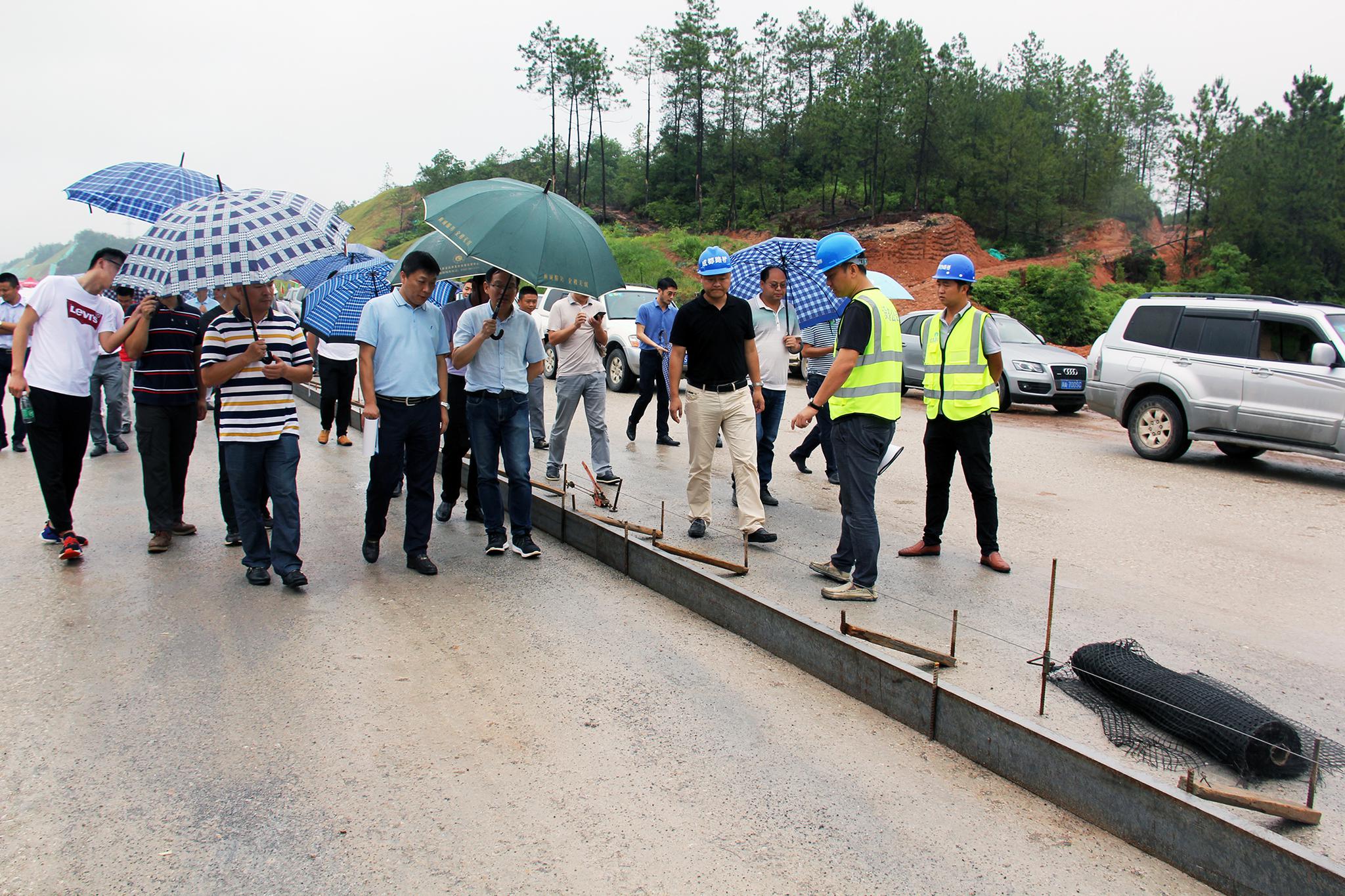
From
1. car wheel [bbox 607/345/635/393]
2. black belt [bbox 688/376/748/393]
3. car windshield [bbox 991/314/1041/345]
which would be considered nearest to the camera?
black belt [bbox 688/376/748/393]

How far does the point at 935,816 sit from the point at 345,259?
8650 millimetres

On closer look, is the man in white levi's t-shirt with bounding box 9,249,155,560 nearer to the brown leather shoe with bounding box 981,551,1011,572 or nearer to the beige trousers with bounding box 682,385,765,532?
the beige trousers with bounding box 682,385,765,532

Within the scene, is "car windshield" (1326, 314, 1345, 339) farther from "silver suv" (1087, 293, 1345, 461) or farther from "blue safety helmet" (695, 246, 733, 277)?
"blue safety helmet" (695, 246, 733, 277)

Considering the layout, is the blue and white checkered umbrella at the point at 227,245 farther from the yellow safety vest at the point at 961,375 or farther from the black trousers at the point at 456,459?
the yellow safety vest at the point at 961,375

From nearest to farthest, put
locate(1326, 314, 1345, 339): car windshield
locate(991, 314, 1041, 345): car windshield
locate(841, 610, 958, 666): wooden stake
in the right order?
locate(841, 610, 958, 666): wooden stake
locate(1326, 314, 1345, 339): car windshield
locate(991, 314, 1041, 345): car windshield

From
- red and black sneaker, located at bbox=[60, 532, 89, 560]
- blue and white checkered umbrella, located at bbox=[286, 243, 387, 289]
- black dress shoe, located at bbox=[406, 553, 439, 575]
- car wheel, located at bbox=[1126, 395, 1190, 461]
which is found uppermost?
blue and white checkered umbrella, located at bbox=[286, 243, 387, 289]

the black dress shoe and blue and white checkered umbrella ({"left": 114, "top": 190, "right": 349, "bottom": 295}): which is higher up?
blue and white checkered umbrella ({"left": 114, "top": 190, "right": 349, "bottom": 295})

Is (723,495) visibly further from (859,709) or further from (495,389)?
(859,709)

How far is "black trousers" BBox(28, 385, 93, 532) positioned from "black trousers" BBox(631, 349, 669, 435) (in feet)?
21.1

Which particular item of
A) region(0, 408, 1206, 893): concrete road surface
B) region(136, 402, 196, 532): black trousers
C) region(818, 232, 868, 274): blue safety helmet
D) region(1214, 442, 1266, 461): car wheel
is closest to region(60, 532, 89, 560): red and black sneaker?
region(0, 408, 1206, 893): concrete road surface

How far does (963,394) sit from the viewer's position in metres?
6.56

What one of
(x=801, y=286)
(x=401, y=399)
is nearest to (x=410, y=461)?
(x=401, y=399)

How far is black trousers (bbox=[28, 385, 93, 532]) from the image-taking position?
6.58 meters

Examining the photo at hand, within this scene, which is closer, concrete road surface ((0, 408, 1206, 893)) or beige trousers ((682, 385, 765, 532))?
concrete road surface ((0, 408, 1206, 893))
